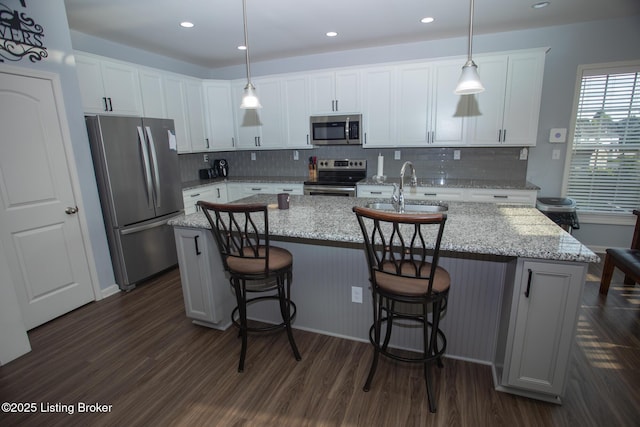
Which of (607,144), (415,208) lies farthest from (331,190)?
(607,144)

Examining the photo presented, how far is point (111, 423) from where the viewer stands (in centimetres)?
167

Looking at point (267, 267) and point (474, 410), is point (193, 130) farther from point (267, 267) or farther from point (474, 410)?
point (474, 410)

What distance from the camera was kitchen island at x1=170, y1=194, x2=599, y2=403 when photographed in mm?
1549

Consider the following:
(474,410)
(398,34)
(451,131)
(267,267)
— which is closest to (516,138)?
(451,131)

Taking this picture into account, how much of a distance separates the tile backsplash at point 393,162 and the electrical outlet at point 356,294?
2652 millimetres

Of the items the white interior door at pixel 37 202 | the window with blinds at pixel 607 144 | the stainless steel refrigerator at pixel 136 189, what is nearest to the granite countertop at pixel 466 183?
the window with blinds at pixel 607 144

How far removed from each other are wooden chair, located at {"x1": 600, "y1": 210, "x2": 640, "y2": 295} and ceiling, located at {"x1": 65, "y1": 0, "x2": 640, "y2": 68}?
2.19 meters

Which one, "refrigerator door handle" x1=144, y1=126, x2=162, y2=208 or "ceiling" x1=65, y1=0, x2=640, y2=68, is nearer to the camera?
"ceiling" x1=65, y1=0, x2=640, y2=68

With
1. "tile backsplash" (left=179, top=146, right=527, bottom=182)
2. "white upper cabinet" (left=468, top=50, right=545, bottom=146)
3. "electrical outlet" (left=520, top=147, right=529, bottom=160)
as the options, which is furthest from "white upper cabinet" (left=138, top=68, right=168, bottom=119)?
"electrical outlet" (left=520, top=147, right=529, bottom=160)

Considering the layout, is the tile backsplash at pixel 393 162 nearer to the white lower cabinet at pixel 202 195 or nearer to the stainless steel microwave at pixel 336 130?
the stainless steel microwave at pixel 336 130

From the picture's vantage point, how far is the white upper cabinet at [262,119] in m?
4.57

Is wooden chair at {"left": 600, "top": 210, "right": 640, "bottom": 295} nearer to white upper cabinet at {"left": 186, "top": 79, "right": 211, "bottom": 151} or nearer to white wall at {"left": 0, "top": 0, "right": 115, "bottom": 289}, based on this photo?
white wall at {"left": 0, "top": 0, "right": 115, "bottom": 289}

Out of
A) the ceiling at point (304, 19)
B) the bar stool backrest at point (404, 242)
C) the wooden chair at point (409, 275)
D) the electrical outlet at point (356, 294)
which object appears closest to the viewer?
the bar stool backrest at point (404, 242)

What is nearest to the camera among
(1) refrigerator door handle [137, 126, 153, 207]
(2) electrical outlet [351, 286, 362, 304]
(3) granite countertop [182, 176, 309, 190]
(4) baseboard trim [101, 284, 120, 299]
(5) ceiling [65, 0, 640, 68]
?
(2) electrical outlet [351, 286, 362, 304]
